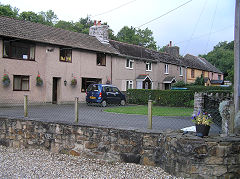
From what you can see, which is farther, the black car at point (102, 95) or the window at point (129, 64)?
the window at point (129, 64)

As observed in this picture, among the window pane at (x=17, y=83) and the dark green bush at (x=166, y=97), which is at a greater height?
the window pane at (x=17, y=83)

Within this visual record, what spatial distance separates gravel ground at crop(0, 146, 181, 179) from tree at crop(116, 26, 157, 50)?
4597 cm

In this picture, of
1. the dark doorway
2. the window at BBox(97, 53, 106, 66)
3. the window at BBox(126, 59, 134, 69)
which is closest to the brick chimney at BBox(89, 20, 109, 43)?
the window at BBox(97, 53, 106, 66)

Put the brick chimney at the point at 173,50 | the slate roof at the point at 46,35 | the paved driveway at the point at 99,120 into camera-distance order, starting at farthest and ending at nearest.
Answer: the brick chimney at the point at 173,50 < the slate roof at the point at 46,35 < the paved driveway at the point at 99,120

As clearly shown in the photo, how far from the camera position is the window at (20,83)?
63.5 feet

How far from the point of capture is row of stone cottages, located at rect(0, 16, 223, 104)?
62.5ft

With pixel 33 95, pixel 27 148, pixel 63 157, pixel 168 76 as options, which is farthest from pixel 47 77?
pixel 168 76

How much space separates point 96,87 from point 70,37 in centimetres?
732

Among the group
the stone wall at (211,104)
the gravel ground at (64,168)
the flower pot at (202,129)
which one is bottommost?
the gravel ground at (64,168)

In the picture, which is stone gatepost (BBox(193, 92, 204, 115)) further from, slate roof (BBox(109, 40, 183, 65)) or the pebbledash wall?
slate roof (BBox(109, 40, 183, 65))

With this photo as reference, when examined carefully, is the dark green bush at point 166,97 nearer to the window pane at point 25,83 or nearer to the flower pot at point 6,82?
the window pane at point 25,83

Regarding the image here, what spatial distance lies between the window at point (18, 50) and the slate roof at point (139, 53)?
1045 cm

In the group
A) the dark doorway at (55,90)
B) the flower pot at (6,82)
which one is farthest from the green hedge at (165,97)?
the flower pot at (6,82)

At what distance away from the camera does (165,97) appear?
20844 mm
